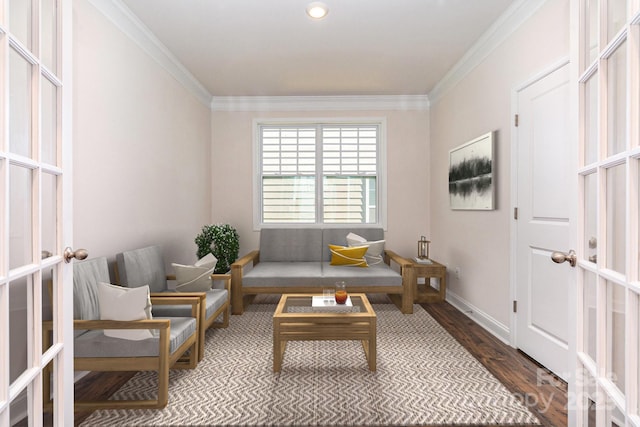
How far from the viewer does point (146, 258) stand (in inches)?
111

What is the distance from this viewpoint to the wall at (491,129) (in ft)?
8.09

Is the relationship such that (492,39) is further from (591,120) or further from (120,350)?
(120,350)

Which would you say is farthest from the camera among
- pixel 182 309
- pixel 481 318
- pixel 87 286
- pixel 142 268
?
pixel 481 318

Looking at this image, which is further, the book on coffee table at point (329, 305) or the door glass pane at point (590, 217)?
the book on coffee table at point (329, 305)

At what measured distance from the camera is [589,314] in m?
1.12

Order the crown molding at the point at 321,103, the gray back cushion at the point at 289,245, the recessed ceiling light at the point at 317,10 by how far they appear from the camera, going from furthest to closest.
Answer: the crown molding at the point at 321,103 < the gray back cushion at the point at 289,245 < the recessed ceiling light at the point at 317,10

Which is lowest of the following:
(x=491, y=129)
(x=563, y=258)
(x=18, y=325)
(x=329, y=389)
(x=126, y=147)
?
(x=329, y=389)

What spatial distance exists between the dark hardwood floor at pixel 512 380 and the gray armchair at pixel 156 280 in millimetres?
493

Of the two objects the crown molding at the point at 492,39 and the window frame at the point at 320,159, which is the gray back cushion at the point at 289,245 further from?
the crown molding at the point at 492,39

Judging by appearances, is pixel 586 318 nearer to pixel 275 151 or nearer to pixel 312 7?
pixel 312 7

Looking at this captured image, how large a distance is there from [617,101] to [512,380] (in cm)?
194

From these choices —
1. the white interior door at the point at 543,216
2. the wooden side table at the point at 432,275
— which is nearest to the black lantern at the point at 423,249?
the wooden side table at the point at 432,275

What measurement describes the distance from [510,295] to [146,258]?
2963 millimetres

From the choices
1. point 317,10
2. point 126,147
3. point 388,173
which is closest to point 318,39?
point 317,10
